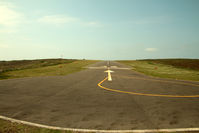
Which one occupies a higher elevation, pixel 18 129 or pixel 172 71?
pixel 18 129

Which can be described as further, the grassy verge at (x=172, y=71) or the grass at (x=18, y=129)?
the grassy verge at (x=172, y=71)

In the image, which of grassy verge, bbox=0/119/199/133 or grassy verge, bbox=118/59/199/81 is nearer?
grassy verge, bbox=0/119/199/133

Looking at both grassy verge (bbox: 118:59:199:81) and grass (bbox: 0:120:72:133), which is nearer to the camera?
grass (bbox: 0:120:72:133)

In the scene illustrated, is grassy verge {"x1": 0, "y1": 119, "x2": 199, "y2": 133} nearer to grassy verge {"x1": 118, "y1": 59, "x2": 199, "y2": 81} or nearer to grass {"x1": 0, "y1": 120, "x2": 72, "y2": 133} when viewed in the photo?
grass {"x1": 0, "y1": 120, "x2": 72, "y2": 133}

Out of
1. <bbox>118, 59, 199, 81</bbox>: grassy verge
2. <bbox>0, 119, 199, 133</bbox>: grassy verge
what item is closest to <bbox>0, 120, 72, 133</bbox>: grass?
<bbox>0, 119, 199, 133</bbox>: grassy verge

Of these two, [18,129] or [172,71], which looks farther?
[172,71]

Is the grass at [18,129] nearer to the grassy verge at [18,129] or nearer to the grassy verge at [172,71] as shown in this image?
the grassy verge at [18,129]

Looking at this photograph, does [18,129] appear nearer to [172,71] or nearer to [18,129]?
[18,129]

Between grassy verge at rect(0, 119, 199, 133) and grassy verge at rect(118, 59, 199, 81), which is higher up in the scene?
grassy verge at rect(0, 119, 199, 133)

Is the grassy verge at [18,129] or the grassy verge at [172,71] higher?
the grassy verge at [18,129]

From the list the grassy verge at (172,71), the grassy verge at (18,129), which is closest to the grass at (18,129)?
the grassy verge at (18,129)

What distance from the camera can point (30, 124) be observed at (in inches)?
196

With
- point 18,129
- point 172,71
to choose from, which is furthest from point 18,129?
point 172,71

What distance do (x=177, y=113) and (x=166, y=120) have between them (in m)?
1.28
